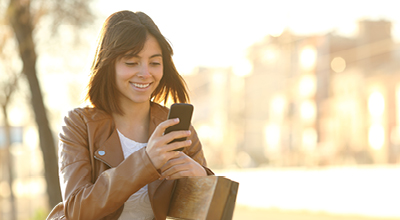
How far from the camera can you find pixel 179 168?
2.16 m

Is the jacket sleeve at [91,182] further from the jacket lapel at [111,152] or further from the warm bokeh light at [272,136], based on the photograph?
the warm bokeh light at [272,136]

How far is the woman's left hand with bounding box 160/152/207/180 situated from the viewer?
7.05ft

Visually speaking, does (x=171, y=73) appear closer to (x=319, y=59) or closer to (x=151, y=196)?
(x=151, y=196)

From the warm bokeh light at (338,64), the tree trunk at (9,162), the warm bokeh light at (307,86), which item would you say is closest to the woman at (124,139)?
the tree trunk at (9,162)

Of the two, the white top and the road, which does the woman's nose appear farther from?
the road

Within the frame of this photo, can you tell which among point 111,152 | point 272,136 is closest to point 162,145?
point 111,152

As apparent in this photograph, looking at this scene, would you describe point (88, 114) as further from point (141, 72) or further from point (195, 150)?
point (195, 150)

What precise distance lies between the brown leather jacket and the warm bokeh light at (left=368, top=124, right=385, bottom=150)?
112ft

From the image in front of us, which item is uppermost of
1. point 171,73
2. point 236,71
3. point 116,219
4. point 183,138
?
point 236,71

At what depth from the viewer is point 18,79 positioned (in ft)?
39.3

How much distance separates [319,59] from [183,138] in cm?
4660

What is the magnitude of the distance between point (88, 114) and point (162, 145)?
0.52m

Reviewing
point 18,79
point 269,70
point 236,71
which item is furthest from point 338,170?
point 269,70

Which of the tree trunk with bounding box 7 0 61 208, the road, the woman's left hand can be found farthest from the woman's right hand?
the road
